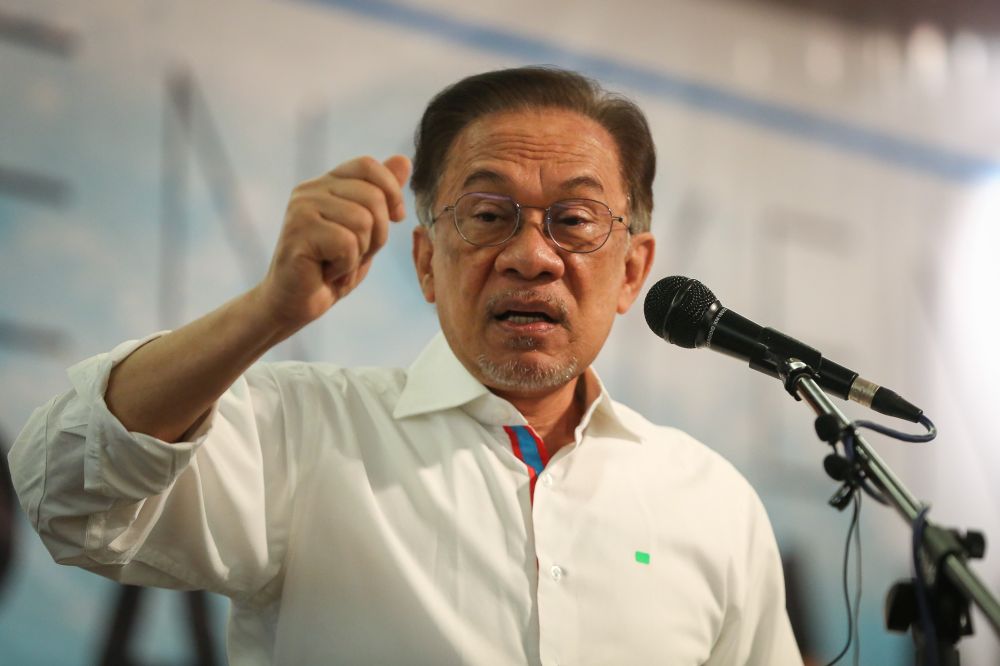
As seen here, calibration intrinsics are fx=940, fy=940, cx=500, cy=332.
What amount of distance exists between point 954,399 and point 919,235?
0.69 meters

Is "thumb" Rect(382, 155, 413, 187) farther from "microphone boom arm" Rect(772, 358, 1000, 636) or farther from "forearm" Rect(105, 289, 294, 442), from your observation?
"microphone boom arm" Rect(772, 358, 1000, 636)

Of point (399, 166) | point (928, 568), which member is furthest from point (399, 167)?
point (928, 568)

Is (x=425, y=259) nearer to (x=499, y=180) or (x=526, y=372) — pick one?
(x=499, y=180)

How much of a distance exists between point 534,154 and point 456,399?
0.53m

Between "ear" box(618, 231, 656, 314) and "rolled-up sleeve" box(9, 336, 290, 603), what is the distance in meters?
0.84

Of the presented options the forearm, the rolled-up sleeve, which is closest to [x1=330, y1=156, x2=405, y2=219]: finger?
the forearm

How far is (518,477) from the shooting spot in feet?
5.99

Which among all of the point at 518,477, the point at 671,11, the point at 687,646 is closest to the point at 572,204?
the point at 518,477

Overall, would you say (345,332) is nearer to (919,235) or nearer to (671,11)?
(671,11)

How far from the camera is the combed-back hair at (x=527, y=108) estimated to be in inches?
81.1

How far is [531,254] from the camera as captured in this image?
5.98 feet

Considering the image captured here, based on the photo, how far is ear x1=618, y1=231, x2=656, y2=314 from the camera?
6.95 ft

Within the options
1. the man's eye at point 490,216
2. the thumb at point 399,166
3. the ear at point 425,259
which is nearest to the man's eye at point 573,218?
the man's eye at point 490,216

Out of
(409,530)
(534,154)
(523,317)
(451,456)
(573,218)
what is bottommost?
(409,530)
